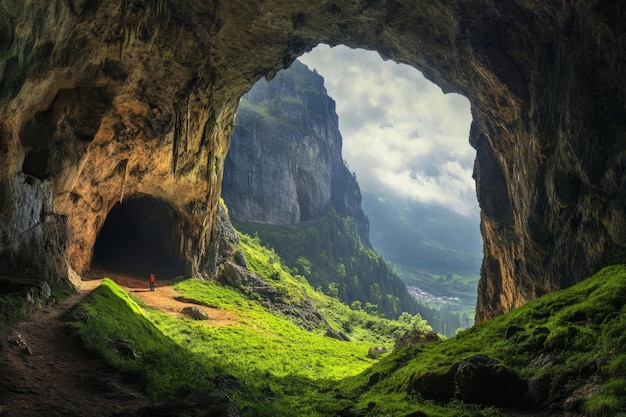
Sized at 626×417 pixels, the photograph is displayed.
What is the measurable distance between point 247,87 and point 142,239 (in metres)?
27.5

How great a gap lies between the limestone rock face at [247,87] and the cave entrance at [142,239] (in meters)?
5.30

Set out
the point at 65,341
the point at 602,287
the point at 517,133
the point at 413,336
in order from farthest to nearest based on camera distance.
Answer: the point at 413,336 < the point at 517,133 < the point at 602,287 < the point at 65,341

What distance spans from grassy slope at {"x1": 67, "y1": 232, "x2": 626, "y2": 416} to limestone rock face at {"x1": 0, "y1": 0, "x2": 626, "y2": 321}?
19.4 feet

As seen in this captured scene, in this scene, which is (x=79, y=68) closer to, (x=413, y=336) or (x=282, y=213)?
(x=413, y=336)

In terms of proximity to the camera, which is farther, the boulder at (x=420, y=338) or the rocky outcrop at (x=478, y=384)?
the boulder at (x=420, y=338)

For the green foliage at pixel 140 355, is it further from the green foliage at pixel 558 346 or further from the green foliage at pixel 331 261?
the green foliage at pixel 331 261

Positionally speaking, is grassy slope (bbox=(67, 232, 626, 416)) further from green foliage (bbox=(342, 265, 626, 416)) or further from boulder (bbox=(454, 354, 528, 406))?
boulder (bbox=(454, 354, 528, 406))

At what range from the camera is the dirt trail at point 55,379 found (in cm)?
993

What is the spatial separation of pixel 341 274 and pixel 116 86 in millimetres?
143980

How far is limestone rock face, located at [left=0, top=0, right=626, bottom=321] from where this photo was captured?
21422 millimetres

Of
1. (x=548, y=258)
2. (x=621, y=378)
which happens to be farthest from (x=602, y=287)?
(x=548, y=258)

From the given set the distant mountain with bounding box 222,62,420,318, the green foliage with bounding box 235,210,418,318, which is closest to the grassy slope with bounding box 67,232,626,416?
the green foliage with bounding box 235,210,418,318

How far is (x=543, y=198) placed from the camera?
28.5 m

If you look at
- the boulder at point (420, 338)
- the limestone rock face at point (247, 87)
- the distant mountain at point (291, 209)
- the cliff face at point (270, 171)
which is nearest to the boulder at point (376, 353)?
the boulder at point (420, 338)
